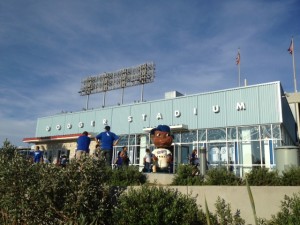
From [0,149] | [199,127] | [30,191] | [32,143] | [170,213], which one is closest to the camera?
[170,213]

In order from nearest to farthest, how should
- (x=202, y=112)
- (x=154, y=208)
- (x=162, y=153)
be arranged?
(x=154, y=208) → (x=162, y=153) → (x=202, y=112)

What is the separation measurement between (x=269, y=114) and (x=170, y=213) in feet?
52.3

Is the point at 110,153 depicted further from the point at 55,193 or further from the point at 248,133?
the point at 248,133

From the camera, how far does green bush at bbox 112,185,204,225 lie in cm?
654

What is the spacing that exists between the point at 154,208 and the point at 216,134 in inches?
669

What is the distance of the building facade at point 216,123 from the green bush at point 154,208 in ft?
44.8

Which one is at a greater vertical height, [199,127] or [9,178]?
A: [199,127]

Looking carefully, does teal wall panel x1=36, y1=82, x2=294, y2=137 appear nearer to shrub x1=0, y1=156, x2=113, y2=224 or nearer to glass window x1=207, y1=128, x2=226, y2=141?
glass window x1=207, y1=128, x2=226, y2=141

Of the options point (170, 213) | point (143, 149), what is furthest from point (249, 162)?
point (170, 213)

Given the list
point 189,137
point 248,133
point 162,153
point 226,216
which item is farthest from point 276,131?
point 226,216

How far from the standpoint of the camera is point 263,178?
942cm

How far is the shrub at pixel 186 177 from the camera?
32.7 feet

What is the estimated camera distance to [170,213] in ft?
21.4

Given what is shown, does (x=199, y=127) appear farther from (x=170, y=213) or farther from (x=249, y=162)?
(x=170, y=213)
